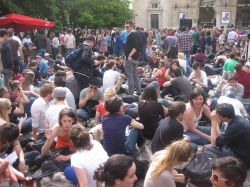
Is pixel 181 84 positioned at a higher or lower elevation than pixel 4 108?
lower

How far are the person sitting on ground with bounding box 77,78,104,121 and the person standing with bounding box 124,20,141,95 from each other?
1727mm

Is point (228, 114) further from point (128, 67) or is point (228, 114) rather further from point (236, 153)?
point (128, 67)

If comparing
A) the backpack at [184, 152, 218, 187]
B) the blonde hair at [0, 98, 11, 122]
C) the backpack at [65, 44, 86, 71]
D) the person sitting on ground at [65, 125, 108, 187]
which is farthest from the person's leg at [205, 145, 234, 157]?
the backpack at [65, 44, 86, 71]

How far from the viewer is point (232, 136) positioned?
521 cm

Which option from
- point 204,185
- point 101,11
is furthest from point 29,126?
point 101,11

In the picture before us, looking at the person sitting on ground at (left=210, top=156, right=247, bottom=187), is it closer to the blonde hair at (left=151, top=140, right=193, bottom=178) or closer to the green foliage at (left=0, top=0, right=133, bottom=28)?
the blonde hair at (left=151, top=140, right=193, bottom=178)

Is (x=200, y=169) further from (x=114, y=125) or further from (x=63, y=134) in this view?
(x=63, y=134)

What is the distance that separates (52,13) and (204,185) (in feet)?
54.7

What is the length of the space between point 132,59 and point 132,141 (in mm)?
3727

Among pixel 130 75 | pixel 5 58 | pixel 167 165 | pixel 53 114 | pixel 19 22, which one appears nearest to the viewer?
pixel 167 165

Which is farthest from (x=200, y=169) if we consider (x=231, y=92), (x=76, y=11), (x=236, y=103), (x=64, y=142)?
(x=76, y=11)

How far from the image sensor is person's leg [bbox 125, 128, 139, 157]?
228 inches

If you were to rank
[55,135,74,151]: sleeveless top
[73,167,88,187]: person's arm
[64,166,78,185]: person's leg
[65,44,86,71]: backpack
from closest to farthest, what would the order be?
[73,167,88,187]: person's arm
[64,166,78,185]: person's leg
[55,135,74,151]: sleeveless top
[65,44,86,71]: backpack

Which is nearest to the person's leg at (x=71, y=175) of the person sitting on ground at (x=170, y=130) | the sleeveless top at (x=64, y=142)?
the sleeveless top at (x=64, y=142)
